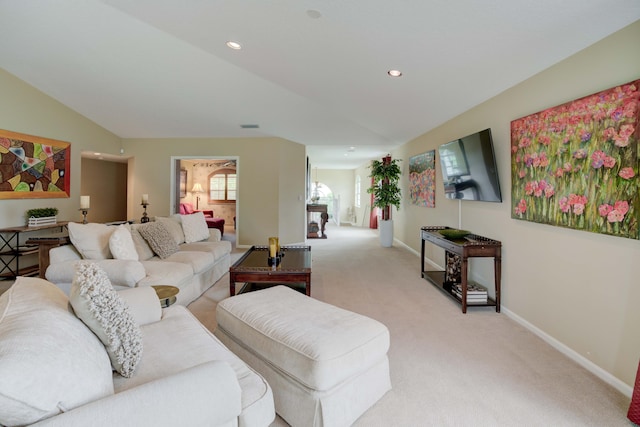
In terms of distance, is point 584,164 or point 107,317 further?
point 584,164

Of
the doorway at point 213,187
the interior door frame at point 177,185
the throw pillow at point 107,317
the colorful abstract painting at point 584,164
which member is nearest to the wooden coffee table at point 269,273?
the throw pillow at point 107,317

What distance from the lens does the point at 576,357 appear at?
2289 mm

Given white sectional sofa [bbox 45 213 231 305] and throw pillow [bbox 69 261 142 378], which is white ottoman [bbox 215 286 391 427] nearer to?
throw pillow [bbox 69 261 142 378]

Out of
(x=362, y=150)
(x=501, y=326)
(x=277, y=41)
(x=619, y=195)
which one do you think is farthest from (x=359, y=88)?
(x=362, y=150)

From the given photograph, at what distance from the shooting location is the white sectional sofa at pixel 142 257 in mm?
2828

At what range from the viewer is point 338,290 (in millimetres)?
3834

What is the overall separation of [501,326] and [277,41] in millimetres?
3393

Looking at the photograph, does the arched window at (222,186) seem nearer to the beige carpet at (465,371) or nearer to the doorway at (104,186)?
the doorway at (104,186)

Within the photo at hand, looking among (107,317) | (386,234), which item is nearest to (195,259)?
(107,317)

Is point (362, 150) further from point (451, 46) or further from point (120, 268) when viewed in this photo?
Result: point (120, 268)

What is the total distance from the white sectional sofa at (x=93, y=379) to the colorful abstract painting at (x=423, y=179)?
448 centimetres

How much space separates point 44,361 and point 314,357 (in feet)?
3.30

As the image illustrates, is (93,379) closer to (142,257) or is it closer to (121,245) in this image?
(121,245)

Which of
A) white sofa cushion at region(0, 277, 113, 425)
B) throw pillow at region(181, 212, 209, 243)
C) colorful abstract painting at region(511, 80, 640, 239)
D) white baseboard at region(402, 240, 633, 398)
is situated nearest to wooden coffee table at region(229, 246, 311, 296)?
throw pillow at region(181, 212, 209, 243)
